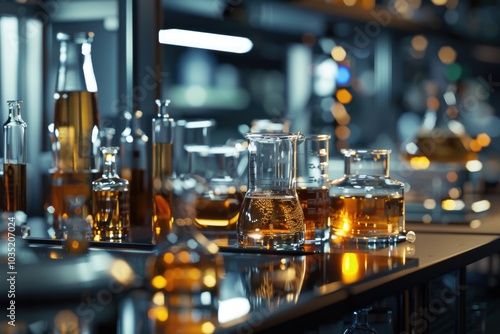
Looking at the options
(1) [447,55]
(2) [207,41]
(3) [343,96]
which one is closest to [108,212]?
(2) [207,41]

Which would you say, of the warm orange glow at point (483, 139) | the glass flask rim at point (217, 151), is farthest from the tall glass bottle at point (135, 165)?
the warm orange glow at point (483, 139)

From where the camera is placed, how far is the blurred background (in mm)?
2521

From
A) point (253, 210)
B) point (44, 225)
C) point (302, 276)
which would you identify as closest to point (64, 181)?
point (44, 225)

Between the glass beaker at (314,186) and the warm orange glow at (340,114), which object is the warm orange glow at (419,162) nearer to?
the glass beaker at (314,186)

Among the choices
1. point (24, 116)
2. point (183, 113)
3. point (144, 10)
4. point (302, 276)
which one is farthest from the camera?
point (183, 113)

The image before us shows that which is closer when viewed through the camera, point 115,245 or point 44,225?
point 115,245

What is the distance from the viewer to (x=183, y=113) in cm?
412

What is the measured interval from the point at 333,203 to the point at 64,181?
0.52 m

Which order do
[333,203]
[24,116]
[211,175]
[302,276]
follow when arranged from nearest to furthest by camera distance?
[302,276], [333,203], [211,175], [24,116]

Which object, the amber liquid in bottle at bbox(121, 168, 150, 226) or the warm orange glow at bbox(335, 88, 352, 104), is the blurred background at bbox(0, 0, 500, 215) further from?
the amber liquid in bottle at bbox(121, 168, 150, 226)

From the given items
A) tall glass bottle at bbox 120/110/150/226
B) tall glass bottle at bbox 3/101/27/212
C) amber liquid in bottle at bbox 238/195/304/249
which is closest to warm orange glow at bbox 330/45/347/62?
tall glass bottle at bbox 120/110/150/226

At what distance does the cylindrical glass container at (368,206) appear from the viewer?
1605 millimetres

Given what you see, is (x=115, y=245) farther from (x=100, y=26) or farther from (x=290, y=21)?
(x=290, y=21)

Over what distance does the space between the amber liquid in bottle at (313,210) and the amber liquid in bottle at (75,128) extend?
0.44 meters
